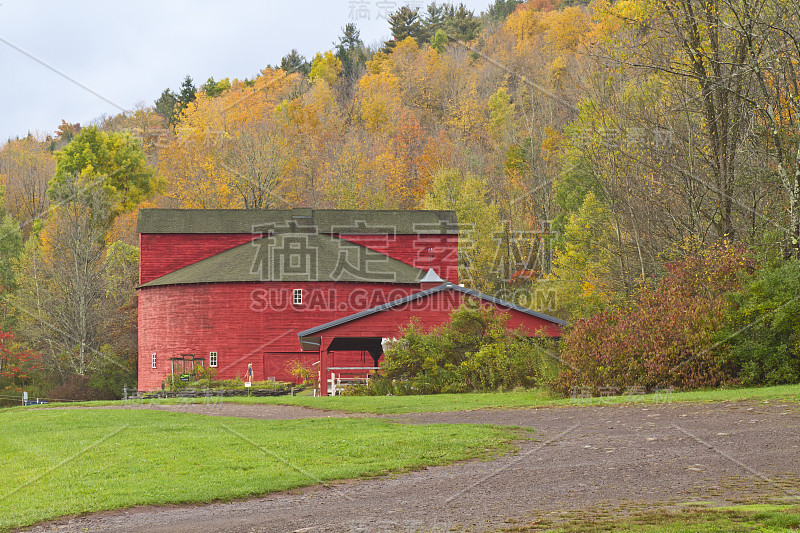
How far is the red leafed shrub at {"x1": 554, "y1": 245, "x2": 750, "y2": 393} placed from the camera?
832 inches

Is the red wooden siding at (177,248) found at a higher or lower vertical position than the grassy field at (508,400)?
Answer: higher

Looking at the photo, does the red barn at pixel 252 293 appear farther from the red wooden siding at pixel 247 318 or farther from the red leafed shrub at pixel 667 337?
the red leafed shrub at pixel 667 337

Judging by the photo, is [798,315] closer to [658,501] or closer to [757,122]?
[757,122]

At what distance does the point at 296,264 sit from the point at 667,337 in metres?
28.4

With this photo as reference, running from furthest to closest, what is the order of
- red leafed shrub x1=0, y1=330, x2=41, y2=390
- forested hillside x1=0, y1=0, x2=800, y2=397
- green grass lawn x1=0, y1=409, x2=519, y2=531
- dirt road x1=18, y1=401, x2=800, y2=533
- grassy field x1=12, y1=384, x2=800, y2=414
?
red leafed shrub x1=0, y1=330, x2=41, y2=390 < forested hillside x1=0, y1=0, x2=800, y2=397 < grassy field x1=12, y1=384, x2=800, y2=414 < green grass lawn x1=0, y1=409, x2=519, y2=531 < dirt road x1=18, y1=401, x2=800, y2=533

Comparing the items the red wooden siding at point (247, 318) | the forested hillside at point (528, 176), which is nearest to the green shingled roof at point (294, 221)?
the red wooden siding at point (247, 318)

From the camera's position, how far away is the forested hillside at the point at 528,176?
72.2ft

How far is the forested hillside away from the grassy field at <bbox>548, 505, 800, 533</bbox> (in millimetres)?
13258

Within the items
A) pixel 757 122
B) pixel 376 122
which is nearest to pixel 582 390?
pixel 757 122

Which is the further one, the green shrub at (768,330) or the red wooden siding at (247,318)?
the red wooden siding at (247,318)

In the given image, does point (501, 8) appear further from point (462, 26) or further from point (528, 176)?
point (528, 176)

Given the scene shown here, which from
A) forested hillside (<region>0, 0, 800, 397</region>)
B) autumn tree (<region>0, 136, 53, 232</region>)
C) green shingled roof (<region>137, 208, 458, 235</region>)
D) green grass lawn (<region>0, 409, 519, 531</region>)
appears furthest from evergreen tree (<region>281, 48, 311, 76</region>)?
green grass lawn (<region>0, 409, 519, 531</region>)

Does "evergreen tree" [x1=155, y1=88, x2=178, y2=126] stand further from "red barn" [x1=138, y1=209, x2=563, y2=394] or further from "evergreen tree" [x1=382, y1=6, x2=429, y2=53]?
"red barn" [x1=138, y1=209, x2=563, y2=394]

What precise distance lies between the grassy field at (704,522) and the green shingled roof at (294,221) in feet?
144
